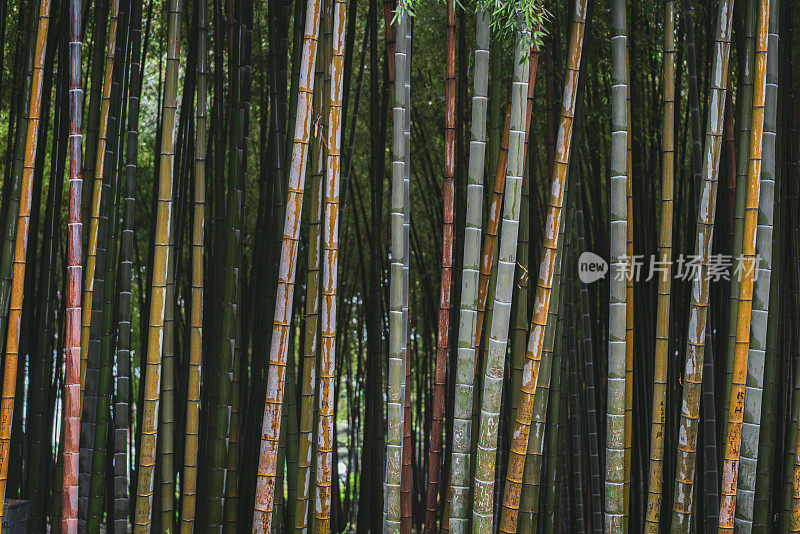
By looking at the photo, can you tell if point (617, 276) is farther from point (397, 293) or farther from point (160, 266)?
point (160, 266)

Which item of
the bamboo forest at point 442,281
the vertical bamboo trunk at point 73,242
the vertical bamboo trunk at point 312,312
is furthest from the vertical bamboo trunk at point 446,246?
the vertical bamboo trunk at point 73,242

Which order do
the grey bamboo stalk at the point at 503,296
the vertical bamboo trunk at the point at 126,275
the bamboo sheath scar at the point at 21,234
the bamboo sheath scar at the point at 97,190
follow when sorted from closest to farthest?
the grey bamboo stalk at the point at 503,296, the bamboo sheath scar at the point at 21,234, the bamboo sheath scar at the point at 97,190, the vertical bamboo trunk at the point at 126,275

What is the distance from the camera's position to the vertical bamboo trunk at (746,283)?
2033mm

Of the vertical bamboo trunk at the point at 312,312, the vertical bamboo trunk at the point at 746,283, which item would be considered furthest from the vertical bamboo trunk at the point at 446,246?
the vertical bamboo trunk at the point at 746,283

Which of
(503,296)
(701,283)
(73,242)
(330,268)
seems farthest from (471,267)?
(73,242)

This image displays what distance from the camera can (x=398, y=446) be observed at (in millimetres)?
2059

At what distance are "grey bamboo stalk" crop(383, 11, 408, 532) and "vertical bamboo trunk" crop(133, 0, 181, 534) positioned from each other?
68 centimetres

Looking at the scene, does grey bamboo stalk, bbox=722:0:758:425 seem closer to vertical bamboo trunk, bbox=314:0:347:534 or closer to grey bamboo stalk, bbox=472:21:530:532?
grey bamboo stalk, bbox=472:21:530:532

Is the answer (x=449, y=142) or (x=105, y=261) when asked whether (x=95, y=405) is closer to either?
(x=105, y=261)

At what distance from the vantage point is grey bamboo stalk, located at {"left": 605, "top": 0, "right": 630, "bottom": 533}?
2.08 meters

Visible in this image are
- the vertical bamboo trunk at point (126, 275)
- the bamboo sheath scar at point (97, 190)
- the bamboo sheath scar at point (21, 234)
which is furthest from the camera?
the vertical bamboo trunk at point (126, 275)

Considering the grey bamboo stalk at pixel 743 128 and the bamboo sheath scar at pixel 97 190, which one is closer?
the grey bamboo stalk at pixel 743 128

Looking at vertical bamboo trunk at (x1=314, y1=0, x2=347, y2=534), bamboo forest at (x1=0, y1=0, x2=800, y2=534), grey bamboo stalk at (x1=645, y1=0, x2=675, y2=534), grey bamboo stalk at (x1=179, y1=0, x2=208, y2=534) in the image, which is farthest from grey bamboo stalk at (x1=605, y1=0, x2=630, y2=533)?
grey bamboo stalk at (x1=179, y1=0, x2=208, y2=534)

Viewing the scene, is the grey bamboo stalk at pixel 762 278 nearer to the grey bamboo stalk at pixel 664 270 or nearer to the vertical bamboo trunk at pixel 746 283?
the vertical bamboo trunk at pixel 746 283
